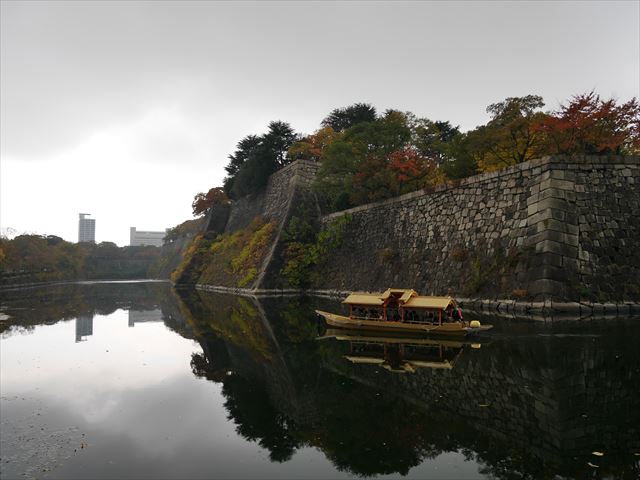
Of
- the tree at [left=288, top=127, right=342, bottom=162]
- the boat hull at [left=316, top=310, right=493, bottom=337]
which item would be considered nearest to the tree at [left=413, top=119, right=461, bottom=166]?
the tree at [left=288, top=127, right=342, bottom=162]

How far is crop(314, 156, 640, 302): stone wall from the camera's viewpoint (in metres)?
14.6

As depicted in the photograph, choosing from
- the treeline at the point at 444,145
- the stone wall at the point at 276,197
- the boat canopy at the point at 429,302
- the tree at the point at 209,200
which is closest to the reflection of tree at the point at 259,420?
the boat canopy at the point at 429,302

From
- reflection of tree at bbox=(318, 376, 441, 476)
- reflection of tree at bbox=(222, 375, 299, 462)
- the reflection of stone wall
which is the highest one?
Result: the reflection of stone wall

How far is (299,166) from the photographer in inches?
1451

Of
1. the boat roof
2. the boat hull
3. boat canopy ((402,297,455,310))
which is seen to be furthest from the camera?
the boat roof

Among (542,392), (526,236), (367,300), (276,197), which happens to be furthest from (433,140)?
(542,392)

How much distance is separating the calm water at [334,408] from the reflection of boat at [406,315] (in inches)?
27.6

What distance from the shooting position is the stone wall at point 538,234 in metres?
14.6

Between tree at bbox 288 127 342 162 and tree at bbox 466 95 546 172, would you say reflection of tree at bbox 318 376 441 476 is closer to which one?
tree at bbox 466 95 546 172

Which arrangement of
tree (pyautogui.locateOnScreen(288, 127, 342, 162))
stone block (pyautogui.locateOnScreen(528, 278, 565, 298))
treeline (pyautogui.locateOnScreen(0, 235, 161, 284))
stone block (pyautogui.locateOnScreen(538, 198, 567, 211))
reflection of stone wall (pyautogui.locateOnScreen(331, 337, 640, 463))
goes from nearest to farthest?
1. reflection of stone wall (pyautogui.locateOnScreen(331, 337, 640, 463))
2. stone block (pyautogui.locateOnScreen(528, 278, 565, 298))
3. stone block (pyautogui.locateOnScreen(538, 198, 567, 211))
4. tree (pyautogui.locateOnScreen(288, 127, 342, 162))
5. treeline (pyautogui.locateOnScreen(0, 235, 161, 284))

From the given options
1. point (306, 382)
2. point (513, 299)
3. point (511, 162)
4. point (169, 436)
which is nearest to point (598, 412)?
point (306, 382)

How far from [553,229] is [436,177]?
44.4 feet

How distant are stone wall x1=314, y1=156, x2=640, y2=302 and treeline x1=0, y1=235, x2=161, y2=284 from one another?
48155 millimetres

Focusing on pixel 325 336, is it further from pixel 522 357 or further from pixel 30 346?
pixel 30 346
